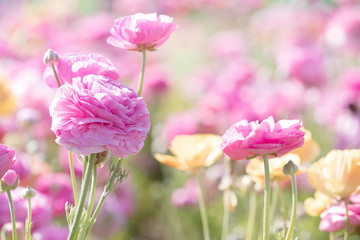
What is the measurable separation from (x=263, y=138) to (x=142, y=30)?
179mm

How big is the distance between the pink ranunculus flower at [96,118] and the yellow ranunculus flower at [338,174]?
26 cm

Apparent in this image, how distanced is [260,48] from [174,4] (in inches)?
26.5

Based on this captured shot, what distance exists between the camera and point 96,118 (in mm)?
537

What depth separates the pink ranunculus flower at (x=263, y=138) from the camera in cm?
57

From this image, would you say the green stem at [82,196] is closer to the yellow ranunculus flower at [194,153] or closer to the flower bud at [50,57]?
the flower bud at [50,57]

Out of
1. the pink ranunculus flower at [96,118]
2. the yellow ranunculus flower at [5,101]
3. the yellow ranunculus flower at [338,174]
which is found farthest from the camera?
the yellow ranunculus flower at [5,101]

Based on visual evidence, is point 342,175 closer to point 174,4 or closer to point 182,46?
point 174,4

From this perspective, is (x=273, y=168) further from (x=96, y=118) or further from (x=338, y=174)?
(x=96, y=118)

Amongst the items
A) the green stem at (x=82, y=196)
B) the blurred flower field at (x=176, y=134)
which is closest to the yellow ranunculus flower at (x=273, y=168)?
the blurred flower field at (x=176, y=134)

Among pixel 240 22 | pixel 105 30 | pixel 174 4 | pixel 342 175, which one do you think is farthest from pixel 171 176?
pixel 240 22

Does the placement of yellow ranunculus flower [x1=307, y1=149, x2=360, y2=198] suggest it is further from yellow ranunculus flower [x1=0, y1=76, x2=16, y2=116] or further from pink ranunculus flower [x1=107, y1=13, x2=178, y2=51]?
yellow ranunculus flower [x1=0, y1=76, x2=16, y2=116]

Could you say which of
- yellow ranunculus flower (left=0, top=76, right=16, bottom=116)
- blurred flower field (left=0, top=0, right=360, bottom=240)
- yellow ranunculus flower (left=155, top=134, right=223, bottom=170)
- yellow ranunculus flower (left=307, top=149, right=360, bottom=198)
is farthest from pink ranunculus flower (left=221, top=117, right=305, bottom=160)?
yellow ranunculus flower (left=0, top=76, right=16, bottom=116)

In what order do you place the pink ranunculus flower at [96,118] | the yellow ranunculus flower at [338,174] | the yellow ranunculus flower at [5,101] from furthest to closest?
1. the yellow ranunculus flower at [5,101]
2. the yellow ranunculus flower at [338,174]
3. the pink ranunculus flower at [96,118]

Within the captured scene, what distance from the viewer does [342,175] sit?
670 millimetres
